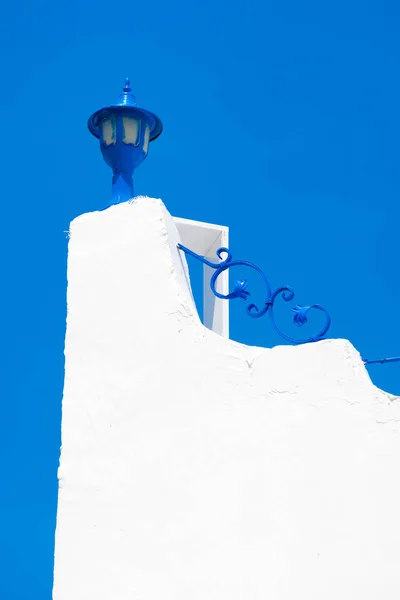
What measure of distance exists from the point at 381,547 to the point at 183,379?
4.80 feet

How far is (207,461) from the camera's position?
4602 mm

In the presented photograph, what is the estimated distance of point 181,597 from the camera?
443cm

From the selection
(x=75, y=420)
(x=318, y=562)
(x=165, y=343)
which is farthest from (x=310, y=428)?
(x=75, y=420)

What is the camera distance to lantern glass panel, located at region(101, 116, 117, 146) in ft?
19.5

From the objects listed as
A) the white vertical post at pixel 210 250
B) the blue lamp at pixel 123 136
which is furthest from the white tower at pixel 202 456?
the white vertical post at pixel 210 250

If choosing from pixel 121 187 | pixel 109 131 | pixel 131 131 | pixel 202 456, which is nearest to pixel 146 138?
pixel 131 131

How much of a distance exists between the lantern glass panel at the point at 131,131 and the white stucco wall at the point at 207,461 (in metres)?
0.93

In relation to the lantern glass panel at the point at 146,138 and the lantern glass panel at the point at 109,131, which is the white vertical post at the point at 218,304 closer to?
the lantern glass panel at the point at 146,138

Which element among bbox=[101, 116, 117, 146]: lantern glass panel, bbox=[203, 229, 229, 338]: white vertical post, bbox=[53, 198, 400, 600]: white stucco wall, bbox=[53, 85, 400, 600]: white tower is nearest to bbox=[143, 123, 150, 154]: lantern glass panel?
bbox=[101, 116, 117, 146]: lantern glass panel

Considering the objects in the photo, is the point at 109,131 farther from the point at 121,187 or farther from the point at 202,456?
the point at 202,456

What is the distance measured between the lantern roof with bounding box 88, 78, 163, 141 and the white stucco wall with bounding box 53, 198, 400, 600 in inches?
42.0

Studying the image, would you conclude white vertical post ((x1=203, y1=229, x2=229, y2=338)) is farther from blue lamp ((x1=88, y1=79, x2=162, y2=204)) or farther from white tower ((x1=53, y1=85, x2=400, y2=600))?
white tower ((x1=53, y1=85, x2=400, y2=600))

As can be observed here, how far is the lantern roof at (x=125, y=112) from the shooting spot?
5895 mm

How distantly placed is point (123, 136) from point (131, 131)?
80 mm
